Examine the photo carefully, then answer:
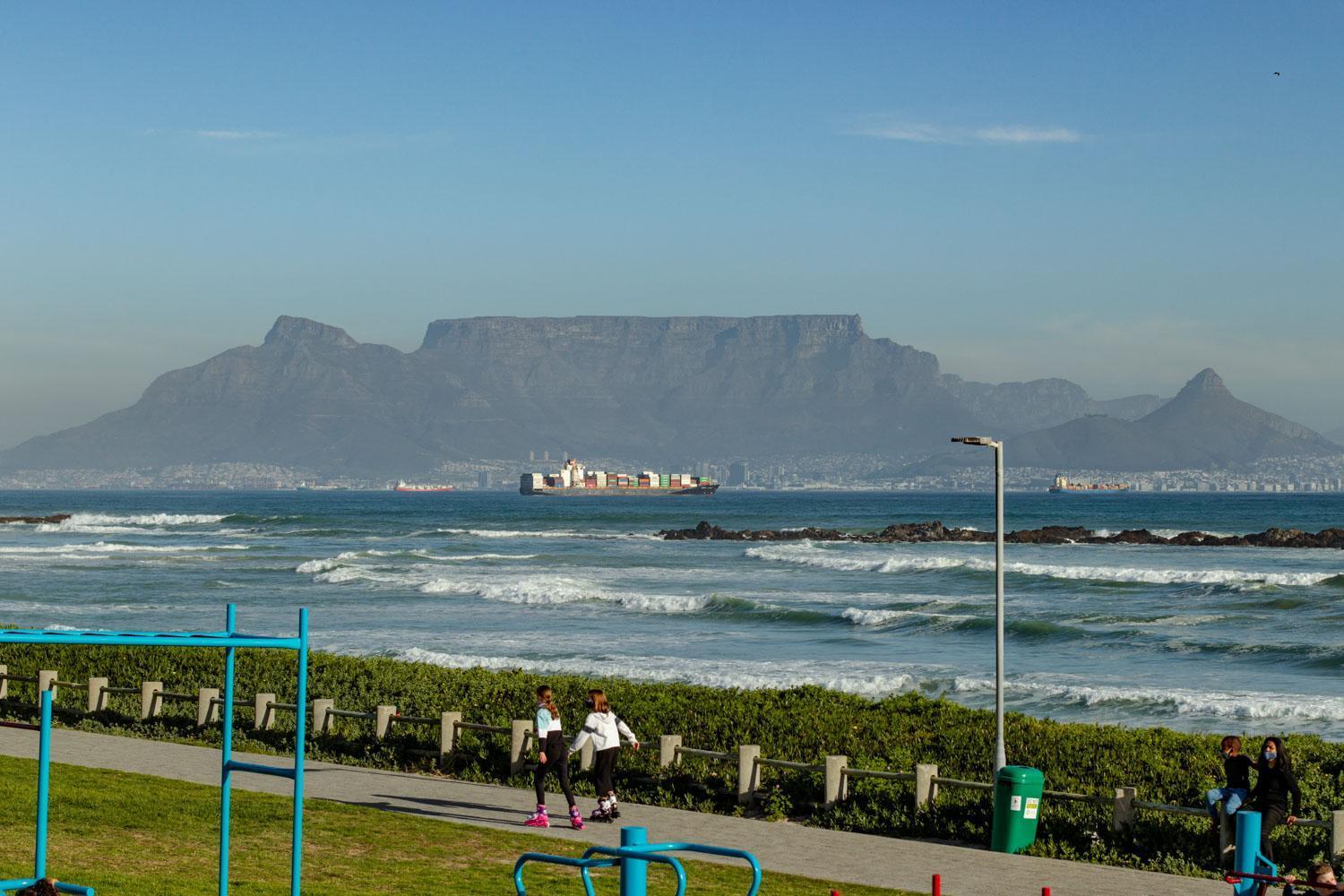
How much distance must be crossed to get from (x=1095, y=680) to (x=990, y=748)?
624 inches

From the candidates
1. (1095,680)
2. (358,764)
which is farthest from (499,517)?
(358,764)

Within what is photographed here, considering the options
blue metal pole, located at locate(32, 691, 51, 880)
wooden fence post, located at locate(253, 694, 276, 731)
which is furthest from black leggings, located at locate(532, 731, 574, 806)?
blue metal pole, located at locate(32, 691, 51, 880)

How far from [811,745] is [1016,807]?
5189 millimetres

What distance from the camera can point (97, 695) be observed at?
89.2 feet

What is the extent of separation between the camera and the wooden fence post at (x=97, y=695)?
27156 mm

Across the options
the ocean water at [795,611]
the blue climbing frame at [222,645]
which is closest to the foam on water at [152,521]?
the ocean water at [795,611]

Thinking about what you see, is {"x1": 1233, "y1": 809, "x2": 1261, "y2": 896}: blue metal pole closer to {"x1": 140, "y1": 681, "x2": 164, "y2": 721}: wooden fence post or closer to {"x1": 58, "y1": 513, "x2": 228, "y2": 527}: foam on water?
{"x1": 140, "y1": 681, "x2": 164, "y2": 721}: wooden fence post

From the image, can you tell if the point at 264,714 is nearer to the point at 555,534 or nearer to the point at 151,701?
the point at 151,701

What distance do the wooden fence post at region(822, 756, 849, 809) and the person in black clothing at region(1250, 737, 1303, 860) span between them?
4.93 meters

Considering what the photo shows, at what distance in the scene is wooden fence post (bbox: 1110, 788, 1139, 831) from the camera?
17469 millimetres

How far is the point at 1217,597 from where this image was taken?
5991cm

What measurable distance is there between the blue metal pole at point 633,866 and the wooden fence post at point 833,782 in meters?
10.4

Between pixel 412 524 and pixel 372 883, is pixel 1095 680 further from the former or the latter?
pixel 412 524

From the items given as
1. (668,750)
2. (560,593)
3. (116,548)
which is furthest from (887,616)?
(116,548)
